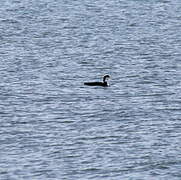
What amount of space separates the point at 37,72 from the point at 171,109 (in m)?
16.3

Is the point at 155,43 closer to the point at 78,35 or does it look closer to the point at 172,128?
the point at 78,35

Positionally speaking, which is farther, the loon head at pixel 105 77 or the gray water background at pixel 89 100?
the loon head at pixel 105 77

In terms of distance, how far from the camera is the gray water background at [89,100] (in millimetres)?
54219

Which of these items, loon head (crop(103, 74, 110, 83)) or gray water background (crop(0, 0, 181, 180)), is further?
loon head (crop(103, 74, 110, 83))

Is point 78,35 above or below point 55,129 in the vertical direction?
above

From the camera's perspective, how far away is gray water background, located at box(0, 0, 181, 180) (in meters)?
54.2

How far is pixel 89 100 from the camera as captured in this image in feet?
227

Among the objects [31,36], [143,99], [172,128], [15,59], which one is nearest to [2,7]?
[31,36]

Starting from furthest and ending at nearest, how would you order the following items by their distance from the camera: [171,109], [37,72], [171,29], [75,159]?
[171,29] → [37,72] → [171,109] → [75,159]

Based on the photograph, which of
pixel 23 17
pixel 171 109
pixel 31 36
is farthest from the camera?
pixel 23 17

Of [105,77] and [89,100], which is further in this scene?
[105,77]

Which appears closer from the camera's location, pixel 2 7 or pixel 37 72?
pixel 37 72

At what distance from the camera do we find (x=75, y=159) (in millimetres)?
54781

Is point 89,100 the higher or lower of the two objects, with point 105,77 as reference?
lower
